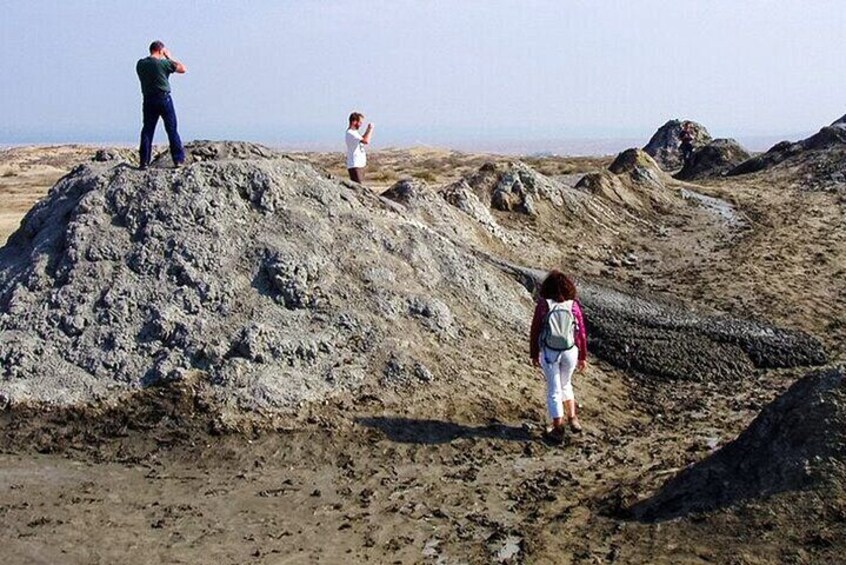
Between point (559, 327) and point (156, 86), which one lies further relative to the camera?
point (156, 86)

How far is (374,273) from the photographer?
941cm

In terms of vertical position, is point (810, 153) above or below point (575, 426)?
above

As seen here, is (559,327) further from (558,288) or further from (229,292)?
(229,292)

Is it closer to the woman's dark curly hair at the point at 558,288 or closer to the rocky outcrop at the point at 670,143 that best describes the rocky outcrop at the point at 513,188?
the woman's dark curly hair at the point at 558,288

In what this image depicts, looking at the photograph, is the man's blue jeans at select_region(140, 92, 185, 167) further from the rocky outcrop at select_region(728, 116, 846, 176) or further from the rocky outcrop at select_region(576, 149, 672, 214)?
the rocky outcrop at select_region(728, 116, 846, 176)

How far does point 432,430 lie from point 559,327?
1.40 meters

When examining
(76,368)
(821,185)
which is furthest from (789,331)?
(821,185)

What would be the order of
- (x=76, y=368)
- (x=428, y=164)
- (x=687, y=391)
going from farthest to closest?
1. (x=428, y=164)
2. (x=687, y=391)
3. (x=76, y=368)

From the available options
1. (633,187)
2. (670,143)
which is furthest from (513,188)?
(670,143)

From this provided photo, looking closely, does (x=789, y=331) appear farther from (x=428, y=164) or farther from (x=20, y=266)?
(x=428, y=164)

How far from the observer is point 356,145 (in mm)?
11828

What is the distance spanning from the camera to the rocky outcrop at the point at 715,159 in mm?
28375

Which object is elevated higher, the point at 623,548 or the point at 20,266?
the point at 20,266

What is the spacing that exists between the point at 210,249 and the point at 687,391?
4990 millimetres
